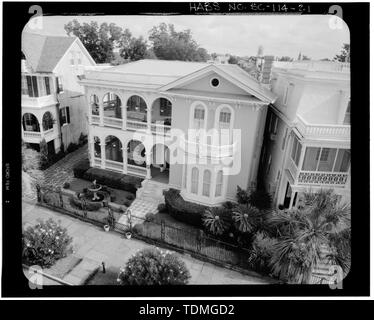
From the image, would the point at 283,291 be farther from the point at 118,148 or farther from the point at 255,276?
the point at 118,148

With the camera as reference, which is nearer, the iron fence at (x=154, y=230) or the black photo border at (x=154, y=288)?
the black photo border at (x=154, y=288)

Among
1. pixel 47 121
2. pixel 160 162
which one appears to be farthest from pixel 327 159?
pixel 47 121

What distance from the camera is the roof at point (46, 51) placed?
16.6m

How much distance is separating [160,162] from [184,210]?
468cm

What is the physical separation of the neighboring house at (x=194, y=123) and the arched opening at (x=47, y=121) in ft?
11.9

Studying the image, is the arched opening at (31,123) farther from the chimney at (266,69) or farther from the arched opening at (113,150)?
the chimney at (266,69)

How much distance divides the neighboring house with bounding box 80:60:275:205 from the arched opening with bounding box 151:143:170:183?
0.20 feet

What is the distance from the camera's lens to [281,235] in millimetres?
9766

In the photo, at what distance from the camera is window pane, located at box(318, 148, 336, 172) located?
1173 cm

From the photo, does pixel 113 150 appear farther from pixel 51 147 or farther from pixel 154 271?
pixel 154 271

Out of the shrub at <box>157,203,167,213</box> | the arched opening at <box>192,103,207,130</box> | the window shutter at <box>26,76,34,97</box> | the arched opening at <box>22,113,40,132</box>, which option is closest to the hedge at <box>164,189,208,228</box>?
the shrub at <box>157,203,167,213</box>

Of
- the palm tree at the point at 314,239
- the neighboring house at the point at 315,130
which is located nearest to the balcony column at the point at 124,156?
the neighboring house at the point at 315,130
